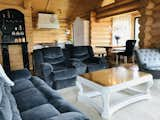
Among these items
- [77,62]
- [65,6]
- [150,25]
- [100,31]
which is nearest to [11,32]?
[77,62]

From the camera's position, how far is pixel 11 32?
5059mm

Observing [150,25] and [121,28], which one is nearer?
[150,25]

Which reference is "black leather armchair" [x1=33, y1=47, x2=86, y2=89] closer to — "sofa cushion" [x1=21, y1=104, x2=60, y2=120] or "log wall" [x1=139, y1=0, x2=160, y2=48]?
"sofa cushion" [x1=21, y1=104, x2=60, y2=120]

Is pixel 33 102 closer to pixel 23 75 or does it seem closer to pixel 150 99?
pixel 23 75

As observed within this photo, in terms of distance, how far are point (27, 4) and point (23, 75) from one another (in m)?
3.42

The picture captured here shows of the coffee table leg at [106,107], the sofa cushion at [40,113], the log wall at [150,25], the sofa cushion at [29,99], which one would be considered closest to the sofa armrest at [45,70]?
the sofa cushion at [29,99]

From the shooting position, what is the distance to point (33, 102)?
6.07 feet

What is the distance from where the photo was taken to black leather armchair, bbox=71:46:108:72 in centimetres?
409

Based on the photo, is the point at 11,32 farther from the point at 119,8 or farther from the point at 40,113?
the point at 40,113

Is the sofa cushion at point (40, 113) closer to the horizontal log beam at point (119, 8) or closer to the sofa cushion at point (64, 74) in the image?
the sofa cushion at point (64, 74)

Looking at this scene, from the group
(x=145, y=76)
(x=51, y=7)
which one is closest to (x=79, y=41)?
(x=51, y=7)

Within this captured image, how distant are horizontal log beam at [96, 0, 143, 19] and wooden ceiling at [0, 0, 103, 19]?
2.40 feet

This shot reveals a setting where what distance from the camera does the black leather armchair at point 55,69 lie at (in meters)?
3.38

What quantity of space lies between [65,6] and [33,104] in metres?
6.63
